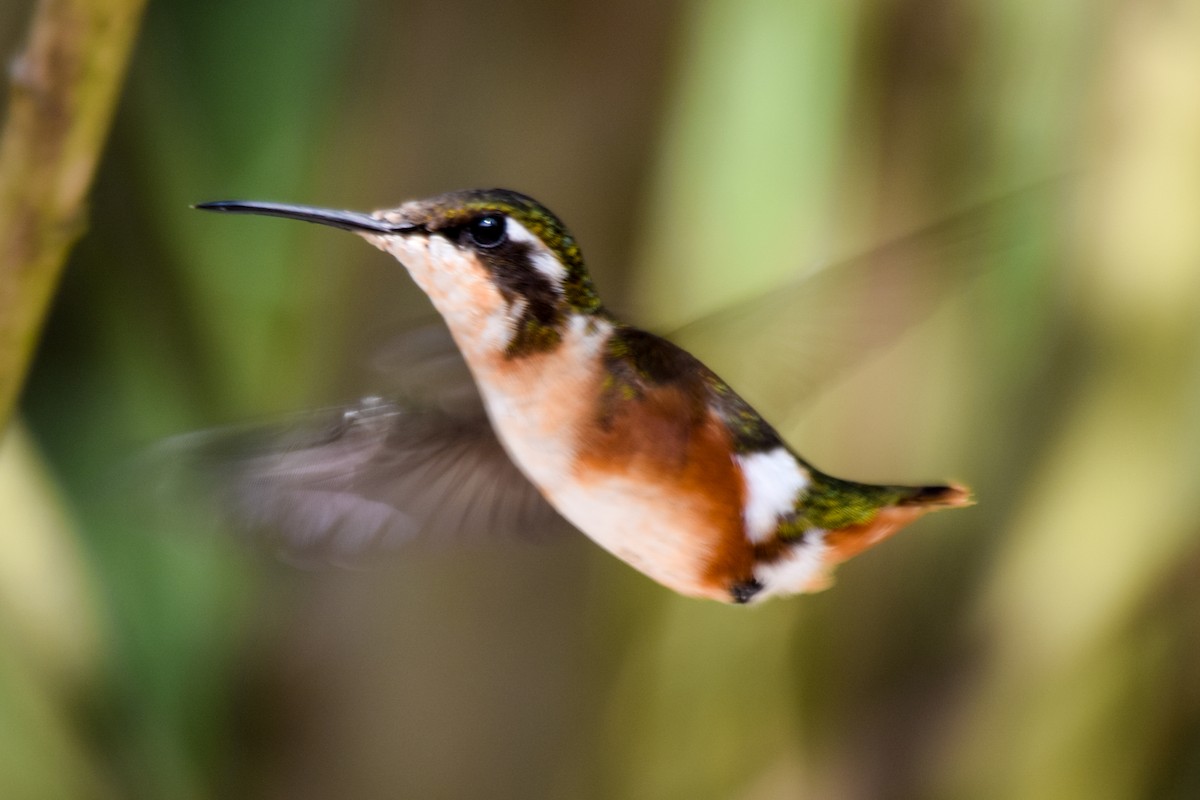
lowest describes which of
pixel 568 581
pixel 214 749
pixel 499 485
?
pixel 214 749

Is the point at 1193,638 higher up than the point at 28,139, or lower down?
lower down

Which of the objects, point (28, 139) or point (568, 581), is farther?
point (568, 581)

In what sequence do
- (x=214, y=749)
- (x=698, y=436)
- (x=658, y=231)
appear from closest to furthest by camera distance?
(x=698, y=436), (x=658, y=231), (x=214, y=749)

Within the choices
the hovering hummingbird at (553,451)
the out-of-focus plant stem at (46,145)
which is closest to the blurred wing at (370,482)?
the hovering hummingbird at (553,451)

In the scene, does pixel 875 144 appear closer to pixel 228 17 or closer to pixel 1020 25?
pixel 1020 25

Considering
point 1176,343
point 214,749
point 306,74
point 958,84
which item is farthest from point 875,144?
point 214,749

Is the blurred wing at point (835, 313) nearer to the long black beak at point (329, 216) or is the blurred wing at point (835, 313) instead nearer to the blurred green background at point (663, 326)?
the long black beak at point (329, 216)

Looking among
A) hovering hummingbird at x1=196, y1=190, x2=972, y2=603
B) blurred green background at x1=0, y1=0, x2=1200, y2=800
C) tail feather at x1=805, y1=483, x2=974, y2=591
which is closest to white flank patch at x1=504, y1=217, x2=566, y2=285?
hovering hummingbird at x1=196, y1=190, x2=972, y2=603
